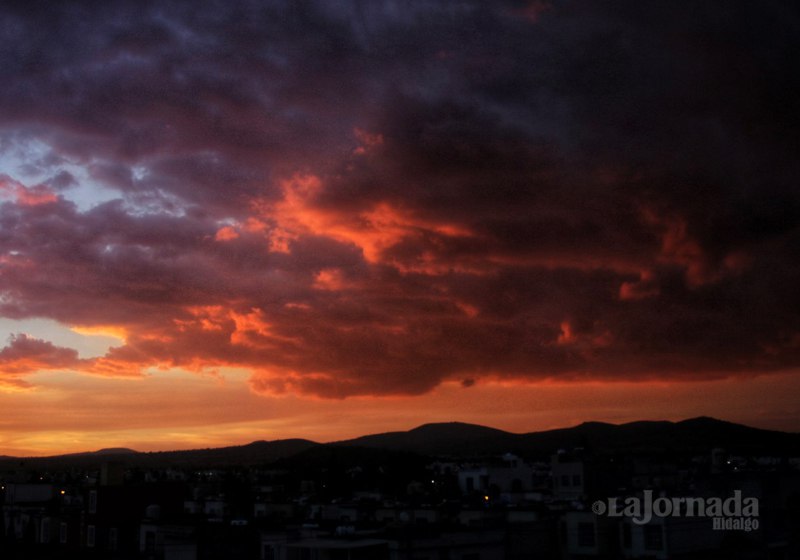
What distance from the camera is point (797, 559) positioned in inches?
1984

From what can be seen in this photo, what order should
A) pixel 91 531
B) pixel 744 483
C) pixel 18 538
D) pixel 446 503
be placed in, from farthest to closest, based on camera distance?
pixel 18 538 < pixel 91 531 < pixel 446 503 < pixel 744 483

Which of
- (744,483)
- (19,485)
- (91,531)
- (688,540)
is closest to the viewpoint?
(688,540)

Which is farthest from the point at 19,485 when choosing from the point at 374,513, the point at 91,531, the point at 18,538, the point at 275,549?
the point at 275,549

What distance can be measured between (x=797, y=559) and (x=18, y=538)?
69.1 m

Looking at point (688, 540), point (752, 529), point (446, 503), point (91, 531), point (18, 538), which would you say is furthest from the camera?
point (18, 538)

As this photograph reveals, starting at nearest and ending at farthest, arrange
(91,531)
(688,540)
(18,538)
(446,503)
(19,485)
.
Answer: (688,540), (446,503), (91,531), (18,538), (19,485)

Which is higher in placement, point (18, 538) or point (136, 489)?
point (136, 489)

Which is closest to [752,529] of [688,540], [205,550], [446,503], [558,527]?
[688,540]

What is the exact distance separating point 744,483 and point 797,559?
855cm

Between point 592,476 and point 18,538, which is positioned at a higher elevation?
point 592,476

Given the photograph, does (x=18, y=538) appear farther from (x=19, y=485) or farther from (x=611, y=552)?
(x=611, y=552)

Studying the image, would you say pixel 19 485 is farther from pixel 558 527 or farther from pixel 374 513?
pixel 558 527

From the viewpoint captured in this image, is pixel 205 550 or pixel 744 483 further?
pixel 744 483

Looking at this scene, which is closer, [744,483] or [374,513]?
[744,483]
